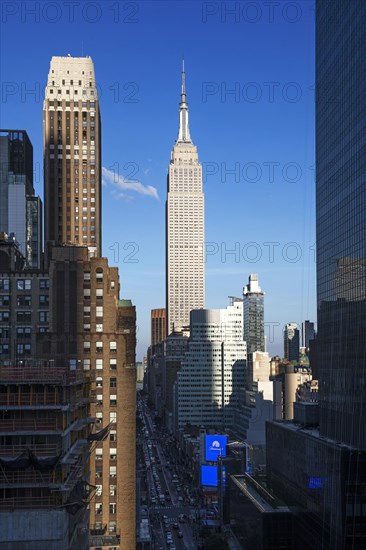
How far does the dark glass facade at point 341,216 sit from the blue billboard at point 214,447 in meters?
67.9

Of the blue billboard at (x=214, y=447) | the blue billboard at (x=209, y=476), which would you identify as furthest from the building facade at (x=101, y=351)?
the blue billboard at (x=214, y=447)

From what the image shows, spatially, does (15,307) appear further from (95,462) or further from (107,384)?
(95,462)

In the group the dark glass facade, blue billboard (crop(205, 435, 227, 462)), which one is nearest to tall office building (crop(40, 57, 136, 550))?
the dark glass facade

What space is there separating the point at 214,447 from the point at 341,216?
84.9 metres

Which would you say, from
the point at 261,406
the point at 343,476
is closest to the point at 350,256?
the point at 343,476

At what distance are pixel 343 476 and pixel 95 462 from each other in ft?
76.3

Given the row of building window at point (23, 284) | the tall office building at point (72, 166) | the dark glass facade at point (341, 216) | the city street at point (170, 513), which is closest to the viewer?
the row of building window at point (23, 284)

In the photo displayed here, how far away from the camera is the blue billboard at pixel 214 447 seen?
164000 mm

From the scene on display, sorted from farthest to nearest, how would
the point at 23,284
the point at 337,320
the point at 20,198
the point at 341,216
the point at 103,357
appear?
1. the point at 20,198
2. the point at 337,320
3. the point at 341,216
4. the point at 23,284
5. the point at 103,357

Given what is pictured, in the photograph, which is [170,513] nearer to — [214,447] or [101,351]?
[214,447]

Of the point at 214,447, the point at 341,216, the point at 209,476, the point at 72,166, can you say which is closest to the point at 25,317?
the point at 341,216

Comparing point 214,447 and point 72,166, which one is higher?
point 72,166

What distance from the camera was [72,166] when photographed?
127 m

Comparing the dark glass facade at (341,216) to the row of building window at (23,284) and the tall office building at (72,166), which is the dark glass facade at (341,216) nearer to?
the row of building window at (23,284)
